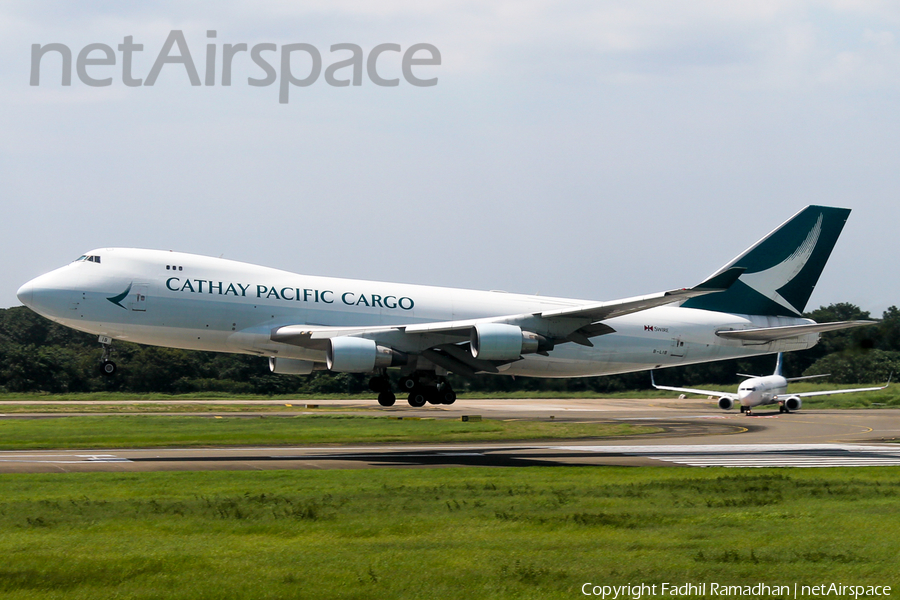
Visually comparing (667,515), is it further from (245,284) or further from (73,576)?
(245,284)

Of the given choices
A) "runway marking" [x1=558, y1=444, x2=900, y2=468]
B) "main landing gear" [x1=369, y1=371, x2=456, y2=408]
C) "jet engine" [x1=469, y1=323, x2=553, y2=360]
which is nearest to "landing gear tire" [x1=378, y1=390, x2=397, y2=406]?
"main landing gear" [x1=369, y1=371, x2=456, y2=408]

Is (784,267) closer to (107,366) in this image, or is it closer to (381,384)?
(381,384)

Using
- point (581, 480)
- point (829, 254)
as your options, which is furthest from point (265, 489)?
point (829, 254)

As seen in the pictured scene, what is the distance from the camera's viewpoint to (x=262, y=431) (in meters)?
43.9

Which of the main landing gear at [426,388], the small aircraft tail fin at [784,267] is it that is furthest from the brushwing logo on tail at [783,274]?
the main landing gear at [426,388]

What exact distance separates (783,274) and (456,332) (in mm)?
17952

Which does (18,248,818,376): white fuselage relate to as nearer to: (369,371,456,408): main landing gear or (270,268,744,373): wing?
(270,268,744,373): wing

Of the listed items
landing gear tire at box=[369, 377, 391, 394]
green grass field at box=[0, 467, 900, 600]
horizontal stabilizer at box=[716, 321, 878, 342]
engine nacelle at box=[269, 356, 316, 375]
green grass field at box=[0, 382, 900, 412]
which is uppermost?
horizontal stabilizer at box=[716, 321, 878, 342]

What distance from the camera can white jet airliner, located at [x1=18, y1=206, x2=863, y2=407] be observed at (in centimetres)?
3591

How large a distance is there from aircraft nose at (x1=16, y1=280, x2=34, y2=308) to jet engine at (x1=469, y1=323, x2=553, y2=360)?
56.3ft

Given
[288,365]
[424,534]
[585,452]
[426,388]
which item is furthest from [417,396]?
[424,534]

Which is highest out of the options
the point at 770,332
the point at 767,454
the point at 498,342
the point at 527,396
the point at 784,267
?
the point at 784,267

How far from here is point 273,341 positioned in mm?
37281

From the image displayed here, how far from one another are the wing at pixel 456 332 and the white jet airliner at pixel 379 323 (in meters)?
0.05
